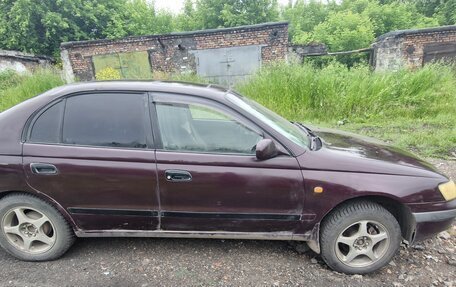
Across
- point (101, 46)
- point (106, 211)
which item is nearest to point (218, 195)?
point (106, 211)

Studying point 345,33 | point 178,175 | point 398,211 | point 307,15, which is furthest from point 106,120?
point 307,15

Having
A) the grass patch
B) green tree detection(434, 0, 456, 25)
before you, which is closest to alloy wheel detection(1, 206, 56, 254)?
the grass patch

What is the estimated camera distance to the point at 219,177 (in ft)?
8.11

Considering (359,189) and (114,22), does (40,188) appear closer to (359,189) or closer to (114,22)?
(359,189)

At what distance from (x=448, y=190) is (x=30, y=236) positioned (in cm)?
368

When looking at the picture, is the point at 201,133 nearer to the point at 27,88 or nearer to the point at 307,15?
the point at 27,88

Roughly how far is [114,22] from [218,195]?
935 inches

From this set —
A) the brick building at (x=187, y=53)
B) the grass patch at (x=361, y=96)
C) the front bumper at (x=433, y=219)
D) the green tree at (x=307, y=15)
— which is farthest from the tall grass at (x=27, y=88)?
the green tree at (x=307, y=15)

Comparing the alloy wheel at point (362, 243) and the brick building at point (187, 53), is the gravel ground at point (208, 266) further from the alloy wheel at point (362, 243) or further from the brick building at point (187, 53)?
the brick building at point (187, 53)

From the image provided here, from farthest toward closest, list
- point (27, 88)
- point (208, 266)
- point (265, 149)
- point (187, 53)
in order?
point (187, 53)
point (27, 88)
point (208, 266)
point (265, 149)

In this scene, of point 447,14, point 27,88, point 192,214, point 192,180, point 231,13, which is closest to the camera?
point 192,180

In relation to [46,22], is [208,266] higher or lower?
lower

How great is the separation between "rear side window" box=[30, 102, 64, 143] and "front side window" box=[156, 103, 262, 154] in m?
0.87

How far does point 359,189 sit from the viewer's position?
2.42 metres
